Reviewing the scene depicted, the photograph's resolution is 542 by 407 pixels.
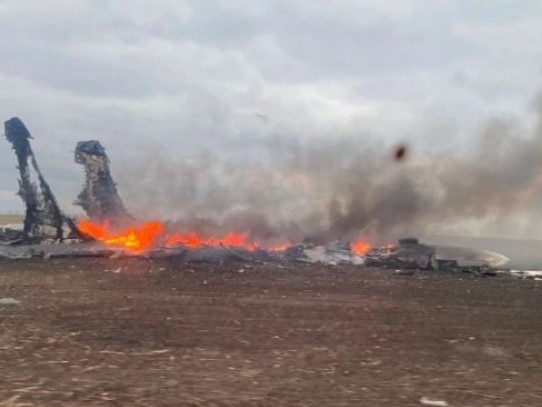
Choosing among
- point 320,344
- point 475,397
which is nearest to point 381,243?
point 320,344

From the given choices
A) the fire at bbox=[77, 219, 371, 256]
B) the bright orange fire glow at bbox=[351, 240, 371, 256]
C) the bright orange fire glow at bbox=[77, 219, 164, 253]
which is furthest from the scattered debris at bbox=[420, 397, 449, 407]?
the bright orange fire glow at bbox=[351, 240, 371, 256]

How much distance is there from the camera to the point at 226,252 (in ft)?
127

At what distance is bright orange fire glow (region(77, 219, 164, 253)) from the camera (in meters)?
41.0

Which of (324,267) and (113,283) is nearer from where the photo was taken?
(113,283)

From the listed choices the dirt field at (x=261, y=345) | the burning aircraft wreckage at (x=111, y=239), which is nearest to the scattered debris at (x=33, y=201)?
the burning aircraft wreckage at (x=111, y=239)

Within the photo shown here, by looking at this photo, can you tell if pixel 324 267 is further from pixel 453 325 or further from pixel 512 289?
pixel 453 325

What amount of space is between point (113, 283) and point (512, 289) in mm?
18324

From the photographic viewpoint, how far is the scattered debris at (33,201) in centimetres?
4419

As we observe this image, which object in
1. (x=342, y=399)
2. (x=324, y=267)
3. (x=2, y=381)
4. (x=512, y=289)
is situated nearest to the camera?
(x=342, y=399)

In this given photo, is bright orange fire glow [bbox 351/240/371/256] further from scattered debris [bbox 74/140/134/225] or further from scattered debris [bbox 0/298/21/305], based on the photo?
scattered debris [bbox 0/298/21/305]

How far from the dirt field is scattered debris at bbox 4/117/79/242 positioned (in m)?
19.3

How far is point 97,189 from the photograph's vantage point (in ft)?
158

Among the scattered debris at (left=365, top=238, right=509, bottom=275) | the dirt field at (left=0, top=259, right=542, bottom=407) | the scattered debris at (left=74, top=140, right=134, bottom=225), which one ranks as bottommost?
the dirt field at (left=0, top=259, right=542, bottom=407)

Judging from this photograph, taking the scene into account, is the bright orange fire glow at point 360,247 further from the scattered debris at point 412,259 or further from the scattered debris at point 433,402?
the scattered debris at point 433,402
